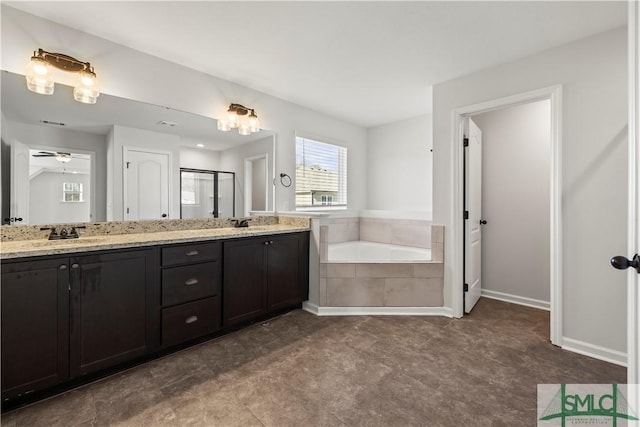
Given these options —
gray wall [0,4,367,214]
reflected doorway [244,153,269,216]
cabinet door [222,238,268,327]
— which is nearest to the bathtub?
gray wall [0,4,367,214]

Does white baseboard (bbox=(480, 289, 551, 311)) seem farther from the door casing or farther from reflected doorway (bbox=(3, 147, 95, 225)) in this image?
reflected doorway (bbox=(3, 147, 95, 225))

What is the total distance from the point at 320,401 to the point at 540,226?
300 cm

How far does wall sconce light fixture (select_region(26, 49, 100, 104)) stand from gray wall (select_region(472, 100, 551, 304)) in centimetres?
389

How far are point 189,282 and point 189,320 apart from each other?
29cm

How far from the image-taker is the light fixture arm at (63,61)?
6.22 ft

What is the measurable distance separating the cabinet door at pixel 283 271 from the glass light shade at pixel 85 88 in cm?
175

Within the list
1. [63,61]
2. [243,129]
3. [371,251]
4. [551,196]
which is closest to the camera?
[63,61]

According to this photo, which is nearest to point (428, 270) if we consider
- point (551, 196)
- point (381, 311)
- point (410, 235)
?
point (381, 311)

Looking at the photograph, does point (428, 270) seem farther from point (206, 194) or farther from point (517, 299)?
point (206, 194)

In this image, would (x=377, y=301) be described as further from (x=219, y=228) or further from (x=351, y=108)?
(x=351, y=108)

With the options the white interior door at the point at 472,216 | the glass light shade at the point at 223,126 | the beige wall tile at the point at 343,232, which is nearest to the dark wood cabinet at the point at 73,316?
the glass light shade at the point at 223,126

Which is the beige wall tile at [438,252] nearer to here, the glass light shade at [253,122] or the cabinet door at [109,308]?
the glass light shade at [253,122]

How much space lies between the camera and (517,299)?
3268 mm

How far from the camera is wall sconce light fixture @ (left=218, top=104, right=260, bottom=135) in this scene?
113 inches
